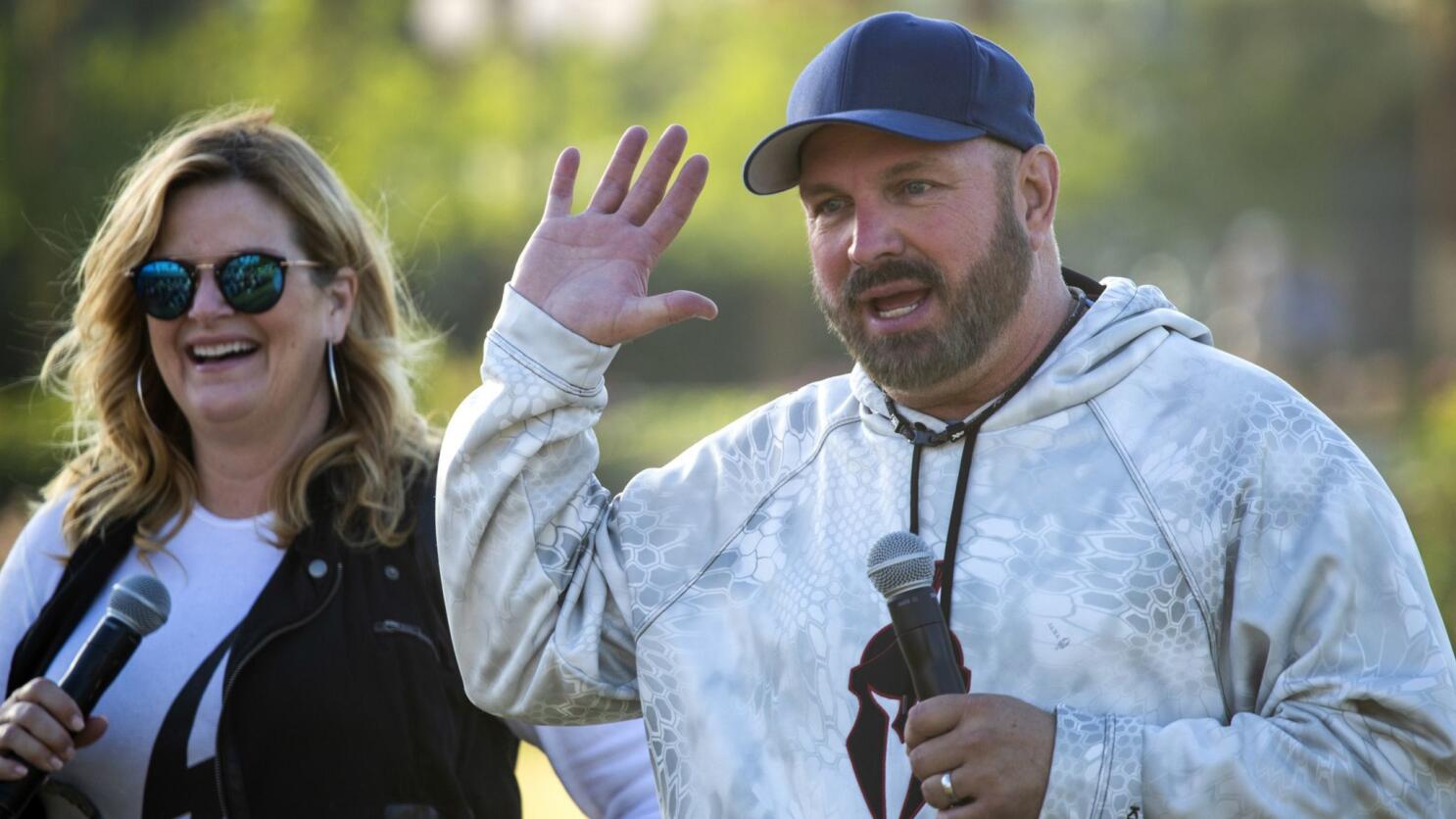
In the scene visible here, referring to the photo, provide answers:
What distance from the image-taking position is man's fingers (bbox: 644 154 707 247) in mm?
2957

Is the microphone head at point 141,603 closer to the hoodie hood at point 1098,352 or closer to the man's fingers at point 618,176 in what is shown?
the man's fingers at point 618,176

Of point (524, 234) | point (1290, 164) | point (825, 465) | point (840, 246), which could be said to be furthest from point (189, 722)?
point (1290, 164)

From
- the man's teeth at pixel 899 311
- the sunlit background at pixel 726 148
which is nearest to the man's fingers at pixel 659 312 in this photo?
the man's teeth at pixel 899 311

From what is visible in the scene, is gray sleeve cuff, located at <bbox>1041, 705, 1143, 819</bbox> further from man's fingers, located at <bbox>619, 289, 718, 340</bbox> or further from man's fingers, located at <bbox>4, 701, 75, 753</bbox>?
man's fingers, located at <bbox>4, 701, 75, 753</bbox>

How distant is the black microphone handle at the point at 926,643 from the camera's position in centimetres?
234

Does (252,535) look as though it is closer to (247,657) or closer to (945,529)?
(247,657)

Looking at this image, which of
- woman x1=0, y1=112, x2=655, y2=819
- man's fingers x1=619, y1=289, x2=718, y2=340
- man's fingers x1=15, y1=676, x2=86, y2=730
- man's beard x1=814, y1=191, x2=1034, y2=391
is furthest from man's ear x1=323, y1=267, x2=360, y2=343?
man's beard x1=814, y1=191, x2=1034, y2=391

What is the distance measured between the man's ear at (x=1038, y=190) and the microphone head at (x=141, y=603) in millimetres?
Answer: 1882

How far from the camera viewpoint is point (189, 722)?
3426mm

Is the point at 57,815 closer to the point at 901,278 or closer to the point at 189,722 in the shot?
the point at 189,722

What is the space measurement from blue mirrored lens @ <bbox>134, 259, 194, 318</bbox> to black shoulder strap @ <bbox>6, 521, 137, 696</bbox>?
52cm

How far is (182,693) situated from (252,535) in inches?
16.8

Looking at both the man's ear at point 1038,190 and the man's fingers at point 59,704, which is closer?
the man's ear at point 1038,190

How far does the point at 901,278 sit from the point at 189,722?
1821mm
